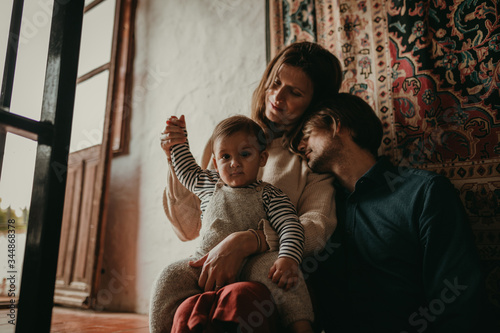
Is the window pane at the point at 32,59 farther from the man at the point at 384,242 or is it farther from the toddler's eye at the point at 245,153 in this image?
the man at the point at 384,242

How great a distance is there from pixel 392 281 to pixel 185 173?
0.83m

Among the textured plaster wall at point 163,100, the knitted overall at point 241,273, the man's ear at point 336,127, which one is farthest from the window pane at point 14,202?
the textured plaster wall at point 163,100

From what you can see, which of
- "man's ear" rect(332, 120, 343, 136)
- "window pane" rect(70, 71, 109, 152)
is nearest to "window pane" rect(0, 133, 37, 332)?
"man's ear" rect(332, 120, 343, 136)

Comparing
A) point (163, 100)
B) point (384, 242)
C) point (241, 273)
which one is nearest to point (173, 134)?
point (241, 273)

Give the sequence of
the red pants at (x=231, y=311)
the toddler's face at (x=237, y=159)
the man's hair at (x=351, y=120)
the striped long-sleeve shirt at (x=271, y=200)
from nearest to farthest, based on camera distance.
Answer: the red pants at (x=231, y=311)
the striped long-sleeve shirt at (x=271, y=200)
the toddler's face at (x=237, y=159)
the man's hair at (x=351, y=120)

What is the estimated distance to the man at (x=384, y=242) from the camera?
1.06m

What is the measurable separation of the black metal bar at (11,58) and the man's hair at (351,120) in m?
1.03

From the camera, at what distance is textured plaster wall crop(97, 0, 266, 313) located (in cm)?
229

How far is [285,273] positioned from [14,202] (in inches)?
32.1

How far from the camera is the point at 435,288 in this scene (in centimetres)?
Result: 108

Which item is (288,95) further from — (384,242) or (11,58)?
(11,58)

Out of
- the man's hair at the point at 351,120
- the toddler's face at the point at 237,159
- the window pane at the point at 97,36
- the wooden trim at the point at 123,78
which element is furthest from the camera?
the window pane at the point at 97,36

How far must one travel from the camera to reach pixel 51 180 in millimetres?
930

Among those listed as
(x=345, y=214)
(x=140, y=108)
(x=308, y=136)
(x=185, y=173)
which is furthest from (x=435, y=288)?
(x=140, y=108)
